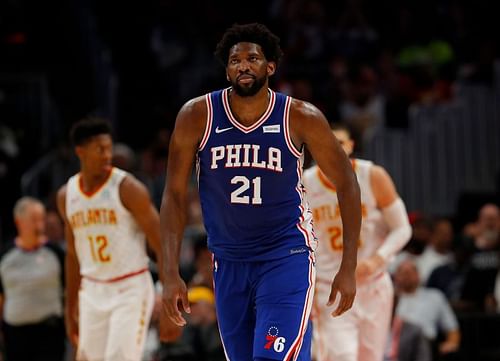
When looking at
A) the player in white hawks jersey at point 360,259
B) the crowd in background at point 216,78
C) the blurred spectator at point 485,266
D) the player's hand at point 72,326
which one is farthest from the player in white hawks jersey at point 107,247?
the blurred spectator at point 485,266

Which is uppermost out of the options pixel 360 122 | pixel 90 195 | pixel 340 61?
pixel 340 61

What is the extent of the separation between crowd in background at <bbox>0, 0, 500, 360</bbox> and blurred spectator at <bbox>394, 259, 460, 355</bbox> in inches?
1.2

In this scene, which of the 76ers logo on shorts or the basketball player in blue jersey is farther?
the basketball player in blue jersey

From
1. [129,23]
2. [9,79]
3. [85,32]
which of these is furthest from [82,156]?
[129,23]

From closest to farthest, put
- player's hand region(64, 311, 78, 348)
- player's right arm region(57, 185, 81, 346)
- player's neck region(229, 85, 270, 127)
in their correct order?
player's neck region(229, 85, 270, 127) → player's right arm region(57, 185, 81, 346) → player's hand region(64, 311, 78, 348)

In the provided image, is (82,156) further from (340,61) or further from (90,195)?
(340,61)

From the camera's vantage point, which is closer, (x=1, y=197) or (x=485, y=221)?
(x=485, y=221)

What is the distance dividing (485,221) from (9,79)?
6279mm

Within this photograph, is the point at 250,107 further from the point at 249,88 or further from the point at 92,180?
the point at 92,180

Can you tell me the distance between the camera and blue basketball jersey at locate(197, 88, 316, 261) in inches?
235

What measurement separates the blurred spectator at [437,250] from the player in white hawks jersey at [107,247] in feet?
18.1

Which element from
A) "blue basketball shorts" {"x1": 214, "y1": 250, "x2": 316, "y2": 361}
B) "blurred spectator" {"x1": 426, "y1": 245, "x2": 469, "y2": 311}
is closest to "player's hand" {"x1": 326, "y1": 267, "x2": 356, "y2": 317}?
"blue basketball shorts" {"x1": 214, "y1": 250, "x2": 316, "y2": 361}

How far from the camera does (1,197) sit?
543 inches

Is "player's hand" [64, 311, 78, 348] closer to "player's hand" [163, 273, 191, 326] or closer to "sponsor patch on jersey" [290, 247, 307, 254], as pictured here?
"player's hand" [163, 273, 191, 326]
